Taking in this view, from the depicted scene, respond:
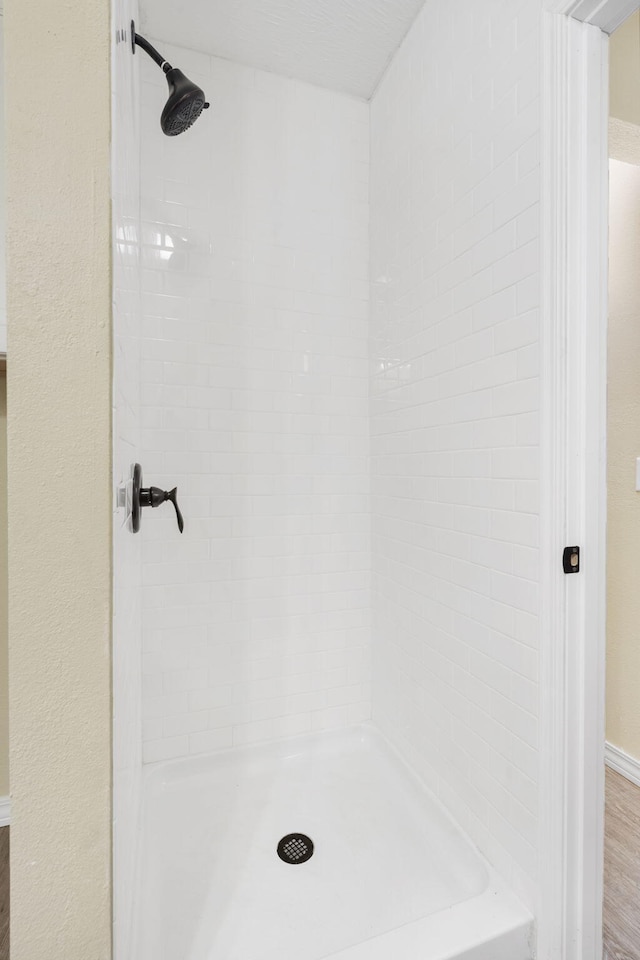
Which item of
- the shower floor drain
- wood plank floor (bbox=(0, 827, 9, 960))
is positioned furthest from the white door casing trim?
wood plank floor (bbox=(0, 827, 9, 960))

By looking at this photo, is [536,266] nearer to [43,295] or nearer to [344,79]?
[43,295]

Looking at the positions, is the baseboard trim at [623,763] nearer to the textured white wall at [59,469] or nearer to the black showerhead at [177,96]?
the textured white wall at [59,469]

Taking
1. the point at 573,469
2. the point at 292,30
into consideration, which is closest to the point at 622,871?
the point at 573,469

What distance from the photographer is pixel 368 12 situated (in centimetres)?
155

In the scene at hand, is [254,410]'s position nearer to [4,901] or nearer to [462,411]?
[462,411]

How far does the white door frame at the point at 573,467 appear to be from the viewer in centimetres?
103

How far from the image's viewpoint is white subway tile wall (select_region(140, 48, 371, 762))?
166 centimetres

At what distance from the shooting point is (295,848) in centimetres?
135

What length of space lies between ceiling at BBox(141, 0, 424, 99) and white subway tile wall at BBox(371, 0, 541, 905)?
81mm

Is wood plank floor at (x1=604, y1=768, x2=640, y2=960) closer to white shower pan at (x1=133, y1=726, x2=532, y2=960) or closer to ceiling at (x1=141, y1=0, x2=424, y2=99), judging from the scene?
white shower pan at (x1=133, y1=726, x2=532, y2=960)

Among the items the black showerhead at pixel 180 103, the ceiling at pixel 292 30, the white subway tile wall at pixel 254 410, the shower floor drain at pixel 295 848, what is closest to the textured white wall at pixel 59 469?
the black showerhead at pixel 180 103

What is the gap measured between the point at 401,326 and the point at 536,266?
65 centimetres

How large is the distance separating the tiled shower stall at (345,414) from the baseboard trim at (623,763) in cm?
90

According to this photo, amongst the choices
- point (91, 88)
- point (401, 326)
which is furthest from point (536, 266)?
point (91, 88)
